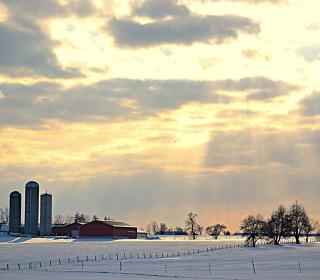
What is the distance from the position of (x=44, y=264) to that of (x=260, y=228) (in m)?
66.2

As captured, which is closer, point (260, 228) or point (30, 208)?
point (260, 228)

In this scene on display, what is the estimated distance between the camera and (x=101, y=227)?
158m

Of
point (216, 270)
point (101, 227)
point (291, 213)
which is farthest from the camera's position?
point (101, 227)

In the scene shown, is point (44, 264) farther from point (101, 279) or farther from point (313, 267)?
point (313, 267)

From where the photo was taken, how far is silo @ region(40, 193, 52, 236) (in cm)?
15062

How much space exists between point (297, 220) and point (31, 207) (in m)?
63.4

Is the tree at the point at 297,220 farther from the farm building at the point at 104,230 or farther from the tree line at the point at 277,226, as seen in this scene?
the farm building at the point at 104,230

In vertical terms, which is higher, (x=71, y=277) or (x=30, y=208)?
(x=30, y=208)

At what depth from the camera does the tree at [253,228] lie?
122 meters

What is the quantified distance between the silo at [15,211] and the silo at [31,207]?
3.60 metres

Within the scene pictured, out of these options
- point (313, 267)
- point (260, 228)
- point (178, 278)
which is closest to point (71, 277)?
point (178, 278)

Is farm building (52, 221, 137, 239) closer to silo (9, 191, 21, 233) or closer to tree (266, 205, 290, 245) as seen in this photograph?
silo (9, 191, 21, 233)

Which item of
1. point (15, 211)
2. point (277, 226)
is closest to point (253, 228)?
point (277, 226)

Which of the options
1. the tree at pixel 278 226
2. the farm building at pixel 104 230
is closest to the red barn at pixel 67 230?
the farm building at pixel 104 230
